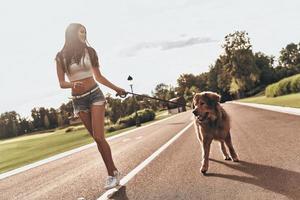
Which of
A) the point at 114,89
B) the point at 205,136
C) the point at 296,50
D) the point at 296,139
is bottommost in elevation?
the point at 296,139

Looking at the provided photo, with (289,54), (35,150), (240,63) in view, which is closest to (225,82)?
(240,63)

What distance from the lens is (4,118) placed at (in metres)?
115

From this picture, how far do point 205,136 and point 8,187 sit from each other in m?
4.17

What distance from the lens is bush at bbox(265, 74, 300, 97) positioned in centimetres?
3909

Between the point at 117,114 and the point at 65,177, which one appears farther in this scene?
the point at 117,114

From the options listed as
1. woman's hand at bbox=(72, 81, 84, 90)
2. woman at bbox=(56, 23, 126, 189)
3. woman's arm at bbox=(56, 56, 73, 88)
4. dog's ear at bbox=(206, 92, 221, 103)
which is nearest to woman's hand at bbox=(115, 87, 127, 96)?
woman at bbox=(56, 23, 126, 189)

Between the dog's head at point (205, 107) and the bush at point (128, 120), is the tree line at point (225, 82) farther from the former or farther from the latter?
the dog's head at point (205, 107)

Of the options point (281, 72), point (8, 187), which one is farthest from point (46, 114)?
point (8, 187)

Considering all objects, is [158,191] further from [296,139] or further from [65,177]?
[296,139]

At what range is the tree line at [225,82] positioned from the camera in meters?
86.7

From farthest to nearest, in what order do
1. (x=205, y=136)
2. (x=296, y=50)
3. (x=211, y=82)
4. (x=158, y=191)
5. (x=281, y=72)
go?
1. (x=296, y=50)
2. (x=211, y=82)
3. (x=281, y=72)
4. (x=205, y=136)
5. (x=158, y=191)

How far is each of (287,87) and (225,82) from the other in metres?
62.3

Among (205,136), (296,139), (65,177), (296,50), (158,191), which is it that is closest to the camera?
(158,191)

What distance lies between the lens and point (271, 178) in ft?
18.4
